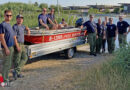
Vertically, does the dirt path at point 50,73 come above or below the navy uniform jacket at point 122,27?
below

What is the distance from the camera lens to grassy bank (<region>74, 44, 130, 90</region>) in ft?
14.9

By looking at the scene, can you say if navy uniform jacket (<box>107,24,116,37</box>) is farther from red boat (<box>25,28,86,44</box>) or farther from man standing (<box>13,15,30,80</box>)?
man standing (<box>13,15,30,80</box>)

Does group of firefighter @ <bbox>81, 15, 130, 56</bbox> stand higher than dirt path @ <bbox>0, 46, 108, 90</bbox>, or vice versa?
group of firefighter @ <bbox>81, 15, 130, 56</bbox>

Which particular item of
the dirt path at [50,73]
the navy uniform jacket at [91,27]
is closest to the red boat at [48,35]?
the navy uniform jacket at [91,27]

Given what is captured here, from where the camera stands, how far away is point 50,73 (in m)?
5.93

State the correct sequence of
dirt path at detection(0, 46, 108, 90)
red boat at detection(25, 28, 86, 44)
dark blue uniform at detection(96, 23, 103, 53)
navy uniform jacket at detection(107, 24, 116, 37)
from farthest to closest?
dark blue uniform at detection(96, 23, 103, 53)
navy uniform jacket at detection(107, 24, 116, 37)
red boat at detection(25, 28, 86, 44)
dirt path at detection(0, 46, 108, 90)

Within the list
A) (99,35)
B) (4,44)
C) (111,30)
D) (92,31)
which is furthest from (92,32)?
(4,44)

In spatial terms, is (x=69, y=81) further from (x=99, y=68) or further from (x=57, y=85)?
(x=99, y=68)

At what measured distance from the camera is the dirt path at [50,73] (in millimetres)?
A: 4836

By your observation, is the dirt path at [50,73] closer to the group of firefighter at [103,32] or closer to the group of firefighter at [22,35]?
the group of firefighter at [22,35]

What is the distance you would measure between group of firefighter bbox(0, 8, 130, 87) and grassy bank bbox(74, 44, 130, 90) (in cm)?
75

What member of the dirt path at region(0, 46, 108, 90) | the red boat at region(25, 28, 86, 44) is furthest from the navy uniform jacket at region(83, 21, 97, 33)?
the dirt path at region(0, 46, 108, 90)

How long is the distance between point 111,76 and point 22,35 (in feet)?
8.24

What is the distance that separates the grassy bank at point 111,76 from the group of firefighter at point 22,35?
0.75 m
